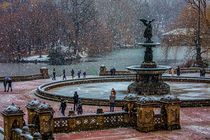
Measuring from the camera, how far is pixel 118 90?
31.8 m

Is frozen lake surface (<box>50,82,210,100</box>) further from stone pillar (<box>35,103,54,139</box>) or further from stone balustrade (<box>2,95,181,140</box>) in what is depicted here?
stone pillar (<box>35,103,54,139</box>)

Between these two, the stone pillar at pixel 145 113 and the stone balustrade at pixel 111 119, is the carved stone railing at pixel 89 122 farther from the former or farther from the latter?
the stone pillar at pixel 145 113

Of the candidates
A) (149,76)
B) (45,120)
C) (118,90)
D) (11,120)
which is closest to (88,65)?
(118,90)

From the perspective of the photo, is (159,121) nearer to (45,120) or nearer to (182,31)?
(45,120)

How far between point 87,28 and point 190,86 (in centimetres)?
6220

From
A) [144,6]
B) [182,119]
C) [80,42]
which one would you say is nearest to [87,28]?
[80,42]

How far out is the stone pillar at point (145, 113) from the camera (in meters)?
17.4

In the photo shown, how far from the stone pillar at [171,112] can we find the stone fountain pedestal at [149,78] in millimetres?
9486

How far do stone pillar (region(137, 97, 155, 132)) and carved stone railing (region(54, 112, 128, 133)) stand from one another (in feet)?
3.85

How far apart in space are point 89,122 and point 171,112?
142 inches

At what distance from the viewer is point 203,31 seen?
170 ft

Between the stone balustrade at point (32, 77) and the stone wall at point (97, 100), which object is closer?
the stone wall at point (97, 100)

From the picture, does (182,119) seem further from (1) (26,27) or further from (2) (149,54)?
(1) (26,27)

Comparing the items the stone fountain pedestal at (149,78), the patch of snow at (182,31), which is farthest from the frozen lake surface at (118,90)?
the patch of snow at (182,31)
